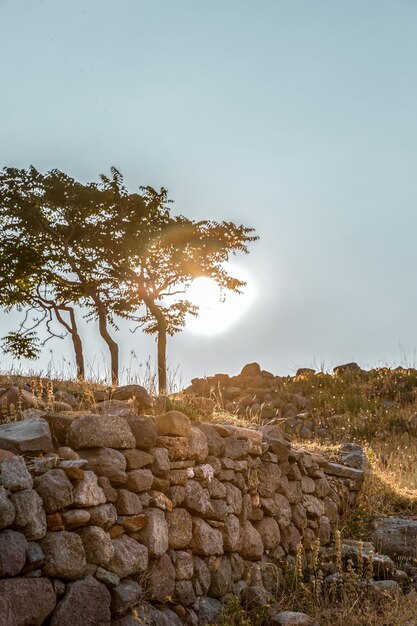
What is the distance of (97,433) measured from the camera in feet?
20.6

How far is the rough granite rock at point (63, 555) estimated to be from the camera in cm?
531

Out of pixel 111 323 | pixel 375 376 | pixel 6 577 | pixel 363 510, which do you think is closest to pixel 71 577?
pixel 6 577

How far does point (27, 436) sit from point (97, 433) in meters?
0.58

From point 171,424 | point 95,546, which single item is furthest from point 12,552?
point 171,424

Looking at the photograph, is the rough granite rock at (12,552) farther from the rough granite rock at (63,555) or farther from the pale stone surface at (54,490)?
the pale stone surface at (54,490)

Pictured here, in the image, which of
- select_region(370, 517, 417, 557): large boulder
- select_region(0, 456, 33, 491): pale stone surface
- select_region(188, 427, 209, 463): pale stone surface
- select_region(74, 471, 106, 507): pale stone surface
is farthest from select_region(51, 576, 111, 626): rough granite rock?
select_region(370, 517, 417, 557): large boulder

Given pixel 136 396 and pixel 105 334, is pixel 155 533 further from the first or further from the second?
pixel 105 334

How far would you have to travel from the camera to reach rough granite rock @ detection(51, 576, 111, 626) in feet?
17.3

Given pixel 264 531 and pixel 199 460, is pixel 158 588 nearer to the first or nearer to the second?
pixel 199 460

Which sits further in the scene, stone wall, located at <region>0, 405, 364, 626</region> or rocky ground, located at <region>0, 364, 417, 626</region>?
rocky ground, located at <region>0, 364, 417, 626</region>

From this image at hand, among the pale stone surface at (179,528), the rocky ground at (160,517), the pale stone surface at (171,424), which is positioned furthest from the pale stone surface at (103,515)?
the pale stone surface at (171,424)

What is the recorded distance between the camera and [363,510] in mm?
10477

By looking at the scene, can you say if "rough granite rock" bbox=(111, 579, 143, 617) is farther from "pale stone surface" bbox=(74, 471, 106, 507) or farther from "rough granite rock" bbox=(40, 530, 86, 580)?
"pale stone surface" bbox=(74, 471, 106, 507)

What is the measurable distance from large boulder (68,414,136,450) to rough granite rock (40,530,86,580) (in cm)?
86
